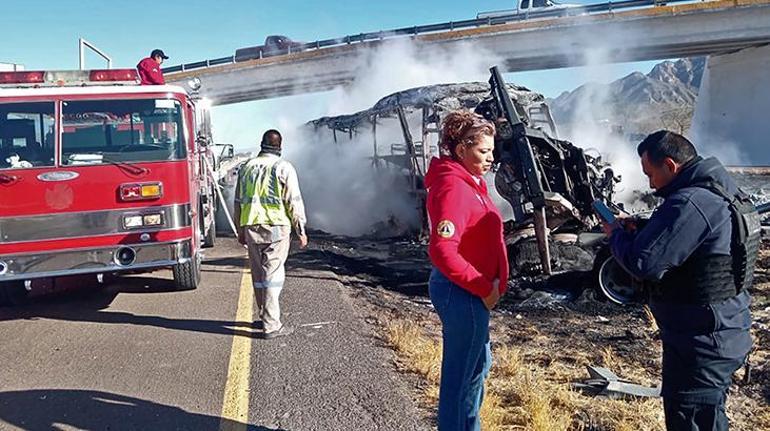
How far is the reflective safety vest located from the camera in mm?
5352

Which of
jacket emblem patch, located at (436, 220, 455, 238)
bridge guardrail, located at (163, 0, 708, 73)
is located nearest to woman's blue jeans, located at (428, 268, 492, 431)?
jacket emblem patch, located at (436, 220, 455, 238)

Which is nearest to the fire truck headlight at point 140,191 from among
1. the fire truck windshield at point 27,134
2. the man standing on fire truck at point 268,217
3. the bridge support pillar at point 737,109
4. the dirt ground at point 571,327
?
the fire truck windshield at point 27,134

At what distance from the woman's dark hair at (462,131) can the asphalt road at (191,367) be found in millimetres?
1740

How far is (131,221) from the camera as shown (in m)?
5.93

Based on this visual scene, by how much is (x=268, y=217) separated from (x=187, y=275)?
2.16 meters

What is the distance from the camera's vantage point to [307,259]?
9.62m

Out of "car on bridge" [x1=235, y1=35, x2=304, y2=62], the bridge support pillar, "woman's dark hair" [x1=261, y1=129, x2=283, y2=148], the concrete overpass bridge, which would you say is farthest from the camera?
"car on bridge" [x1=235, y1=35, x2=304, y2=62]

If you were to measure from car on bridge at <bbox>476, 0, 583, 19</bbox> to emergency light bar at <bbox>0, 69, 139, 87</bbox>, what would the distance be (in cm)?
2081

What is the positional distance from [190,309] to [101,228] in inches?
48.5

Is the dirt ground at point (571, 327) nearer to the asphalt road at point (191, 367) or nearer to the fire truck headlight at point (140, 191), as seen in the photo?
the asphalt road at point (191, 367)

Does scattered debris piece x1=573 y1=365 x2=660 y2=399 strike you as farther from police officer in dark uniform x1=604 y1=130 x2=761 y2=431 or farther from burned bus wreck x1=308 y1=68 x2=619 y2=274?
burned bus wreck x1=308 y1=68 x2=619 y2=274

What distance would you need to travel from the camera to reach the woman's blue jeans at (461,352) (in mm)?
2785

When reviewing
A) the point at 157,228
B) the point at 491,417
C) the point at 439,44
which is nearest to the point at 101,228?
the point at 157,228

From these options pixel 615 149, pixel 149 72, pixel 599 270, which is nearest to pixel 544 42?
pixel 615 149
